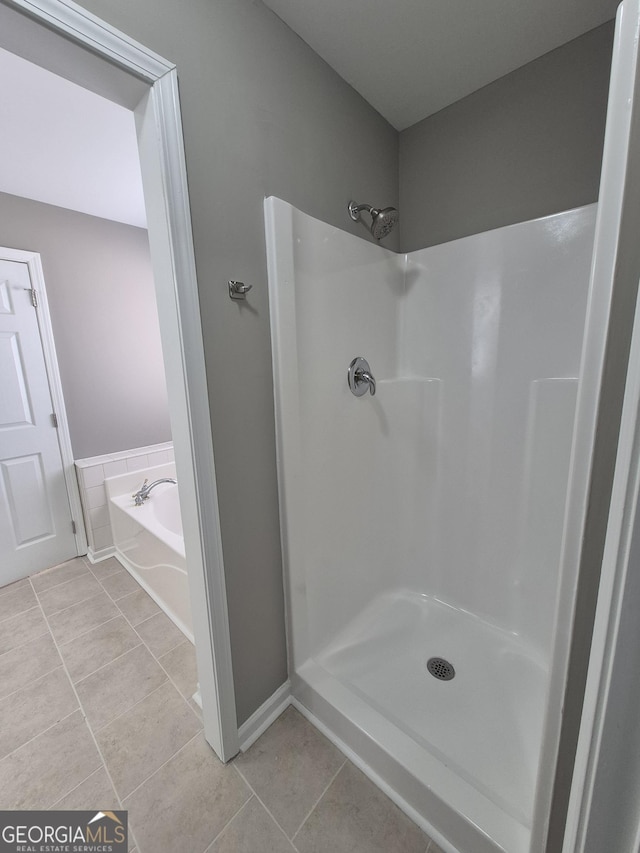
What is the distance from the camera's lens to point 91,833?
36.0 inches

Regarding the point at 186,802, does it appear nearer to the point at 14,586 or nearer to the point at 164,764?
the point at 164,764

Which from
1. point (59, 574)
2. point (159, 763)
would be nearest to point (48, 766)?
point (159, 763)

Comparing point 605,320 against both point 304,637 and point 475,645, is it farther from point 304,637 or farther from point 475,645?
point 475,645

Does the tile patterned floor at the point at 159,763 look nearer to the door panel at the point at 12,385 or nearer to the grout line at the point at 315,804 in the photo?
the grout line at the point at 315,804

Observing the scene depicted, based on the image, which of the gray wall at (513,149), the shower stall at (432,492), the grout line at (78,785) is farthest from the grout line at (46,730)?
the gray wall at (513,149)

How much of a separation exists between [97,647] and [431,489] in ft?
→ 5.91

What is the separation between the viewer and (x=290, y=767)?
1.06 m

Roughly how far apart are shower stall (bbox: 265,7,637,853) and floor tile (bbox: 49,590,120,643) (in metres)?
1.19

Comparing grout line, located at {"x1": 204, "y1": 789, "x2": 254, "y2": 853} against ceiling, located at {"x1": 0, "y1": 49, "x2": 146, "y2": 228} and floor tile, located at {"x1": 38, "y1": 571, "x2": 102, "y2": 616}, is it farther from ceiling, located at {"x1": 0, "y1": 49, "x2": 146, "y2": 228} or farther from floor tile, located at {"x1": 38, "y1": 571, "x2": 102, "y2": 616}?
ceiling, located at {"x1": 0, "y1": 49, "x2": 146, "y2": 228}

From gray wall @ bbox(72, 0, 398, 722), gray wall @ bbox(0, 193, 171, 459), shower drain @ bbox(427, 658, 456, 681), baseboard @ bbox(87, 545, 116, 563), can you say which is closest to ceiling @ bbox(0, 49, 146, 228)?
gray wall @ bbox(0, 193, 171, 459)

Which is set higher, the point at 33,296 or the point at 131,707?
the point at 33,296

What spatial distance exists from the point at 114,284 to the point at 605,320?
285 centimetres

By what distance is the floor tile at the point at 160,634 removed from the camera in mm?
1570

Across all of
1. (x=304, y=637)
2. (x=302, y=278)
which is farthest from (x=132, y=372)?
(x=304, y=637)
